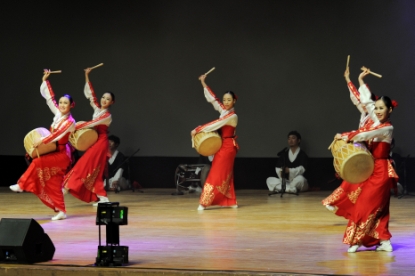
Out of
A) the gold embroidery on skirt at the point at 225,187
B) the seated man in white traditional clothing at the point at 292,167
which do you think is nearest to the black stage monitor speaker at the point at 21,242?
the gold embroidery on skirt at the point at 225,187

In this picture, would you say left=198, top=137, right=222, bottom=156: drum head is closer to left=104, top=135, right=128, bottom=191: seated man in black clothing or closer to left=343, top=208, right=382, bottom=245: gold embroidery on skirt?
left=104, top=135, right=128, bottom=191: seated man in black clothing

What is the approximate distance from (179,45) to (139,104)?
0.97 meters

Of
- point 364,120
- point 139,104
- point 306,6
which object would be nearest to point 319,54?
point 306,6

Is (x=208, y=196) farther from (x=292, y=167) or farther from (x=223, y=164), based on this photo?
(x=292, y=167)

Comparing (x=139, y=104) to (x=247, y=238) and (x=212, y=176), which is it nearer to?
(x=212, y=176)

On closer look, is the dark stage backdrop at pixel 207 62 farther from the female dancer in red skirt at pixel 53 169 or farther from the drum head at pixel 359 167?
the drum head at pixel 359 167

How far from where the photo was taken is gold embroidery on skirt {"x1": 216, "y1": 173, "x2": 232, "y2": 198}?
23.4 feet

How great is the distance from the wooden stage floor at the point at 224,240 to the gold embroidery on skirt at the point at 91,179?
22 cm

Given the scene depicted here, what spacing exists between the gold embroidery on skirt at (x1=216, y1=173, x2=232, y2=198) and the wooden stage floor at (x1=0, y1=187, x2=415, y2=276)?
17 cm

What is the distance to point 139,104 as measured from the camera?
974 centimetres

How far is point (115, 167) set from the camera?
949 centimetres

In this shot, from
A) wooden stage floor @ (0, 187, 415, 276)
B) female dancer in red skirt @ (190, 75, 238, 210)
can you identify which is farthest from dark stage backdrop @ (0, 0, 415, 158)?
female dancer in red skirt @ (190, 75, 238, 210)

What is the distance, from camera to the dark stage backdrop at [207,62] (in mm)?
8805

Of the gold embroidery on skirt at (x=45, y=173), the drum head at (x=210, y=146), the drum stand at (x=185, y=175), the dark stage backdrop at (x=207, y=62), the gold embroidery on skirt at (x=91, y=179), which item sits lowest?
the drum stand at (x=185, y=175)
